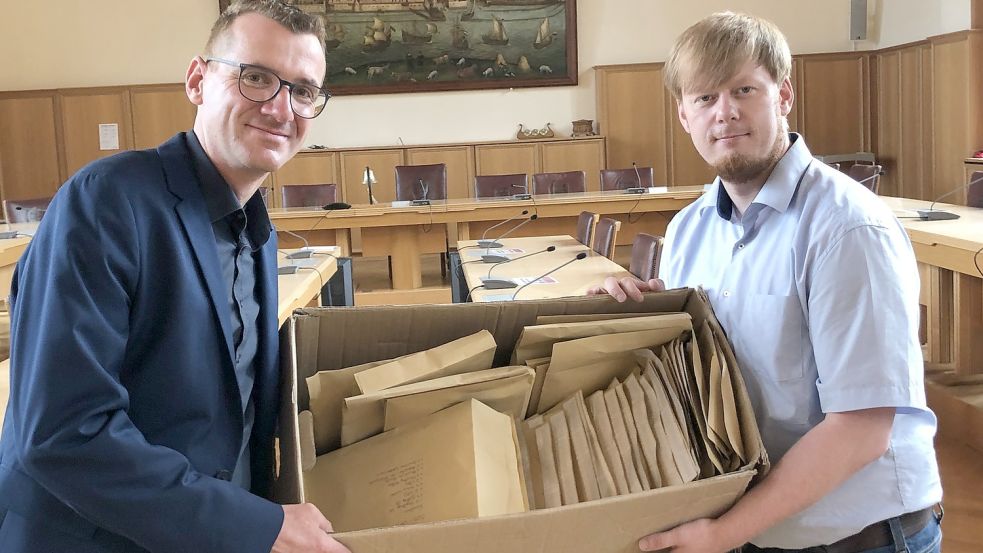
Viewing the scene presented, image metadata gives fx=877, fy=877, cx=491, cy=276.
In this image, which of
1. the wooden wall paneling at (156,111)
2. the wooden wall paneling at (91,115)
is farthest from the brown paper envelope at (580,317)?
the wooden wall paneling at (91,115)

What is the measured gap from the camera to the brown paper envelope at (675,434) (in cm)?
112

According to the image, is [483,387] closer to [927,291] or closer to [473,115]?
[927,291]

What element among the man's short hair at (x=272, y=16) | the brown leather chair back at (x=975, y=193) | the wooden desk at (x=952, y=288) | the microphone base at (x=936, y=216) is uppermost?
the man's short hair at (x=272, y=16)

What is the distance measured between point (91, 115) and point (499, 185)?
16.9ft

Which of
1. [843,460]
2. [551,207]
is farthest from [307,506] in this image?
[551,207]

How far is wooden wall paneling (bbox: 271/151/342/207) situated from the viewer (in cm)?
977

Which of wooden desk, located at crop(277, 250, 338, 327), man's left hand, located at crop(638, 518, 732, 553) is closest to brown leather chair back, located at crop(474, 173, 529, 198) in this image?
wooden desk, located at crop(277, 250, 338, 327)

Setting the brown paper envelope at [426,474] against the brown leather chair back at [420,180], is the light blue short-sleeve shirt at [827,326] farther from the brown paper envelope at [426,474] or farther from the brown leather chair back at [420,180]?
the brown leather chair back at [420,180]

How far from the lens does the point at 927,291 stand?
4.14 metres

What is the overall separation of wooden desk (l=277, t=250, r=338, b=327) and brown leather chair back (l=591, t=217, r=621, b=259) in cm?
148

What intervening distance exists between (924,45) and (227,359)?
9.91 metres

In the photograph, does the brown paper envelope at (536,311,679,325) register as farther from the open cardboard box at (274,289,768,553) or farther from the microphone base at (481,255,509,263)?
the microphone base at (481,255,509,263)

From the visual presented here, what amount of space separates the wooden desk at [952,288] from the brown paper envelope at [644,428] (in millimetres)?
2974

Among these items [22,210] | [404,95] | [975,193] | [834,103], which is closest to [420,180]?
[404,95]
